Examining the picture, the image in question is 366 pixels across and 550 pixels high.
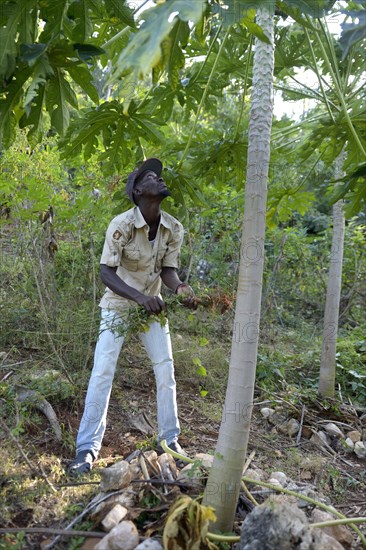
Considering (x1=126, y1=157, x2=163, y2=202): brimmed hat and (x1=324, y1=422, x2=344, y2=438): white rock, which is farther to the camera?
(x1=324, y1=422, x2=344, y2=438): white rock

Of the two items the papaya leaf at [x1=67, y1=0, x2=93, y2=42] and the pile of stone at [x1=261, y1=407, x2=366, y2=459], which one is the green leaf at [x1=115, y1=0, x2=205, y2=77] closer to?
the papaya leaf at [x1=67, y1=0, x2=93, y2=42]

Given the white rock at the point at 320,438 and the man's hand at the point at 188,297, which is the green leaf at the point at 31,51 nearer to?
the man's hand at the point at 188,297

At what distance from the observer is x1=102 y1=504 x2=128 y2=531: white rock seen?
8.03 ft

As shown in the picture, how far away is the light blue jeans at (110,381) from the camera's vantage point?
3.33 metres

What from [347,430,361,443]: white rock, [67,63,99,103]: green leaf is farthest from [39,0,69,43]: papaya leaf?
[347,430,361,443]: white rock

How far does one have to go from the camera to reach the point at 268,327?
738 cm

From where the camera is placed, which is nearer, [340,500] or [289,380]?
[340,500]

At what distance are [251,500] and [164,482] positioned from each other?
1.55 feet

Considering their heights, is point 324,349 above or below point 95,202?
below

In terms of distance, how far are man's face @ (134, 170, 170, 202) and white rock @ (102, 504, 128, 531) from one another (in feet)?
6.34

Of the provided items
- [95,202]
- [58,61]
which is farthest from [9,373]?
[58,61]

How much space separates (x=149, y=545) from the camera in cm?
227

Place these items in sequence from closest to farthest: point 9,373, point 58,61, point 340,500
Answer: point 58,61, point 340,500, point 9,373

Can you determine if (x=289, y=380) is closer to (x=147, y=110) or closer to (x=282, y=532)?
(x=147, y=110)
